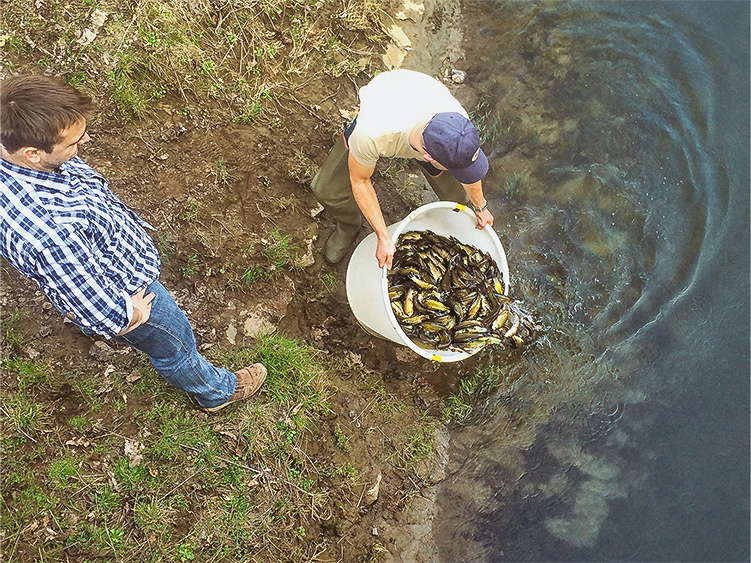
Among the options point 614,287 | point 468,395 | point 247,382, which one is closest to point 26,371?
point 247,382

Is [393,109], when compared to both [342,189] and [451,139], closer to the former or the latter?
[451,139]

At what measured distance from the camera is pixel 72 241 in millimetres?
2271

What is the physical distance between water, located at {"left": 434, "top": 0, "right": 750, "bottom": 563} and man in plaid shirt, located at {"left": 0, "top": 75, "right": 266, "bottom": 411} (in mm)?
3027

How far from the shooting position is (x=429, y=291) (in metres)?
3.75

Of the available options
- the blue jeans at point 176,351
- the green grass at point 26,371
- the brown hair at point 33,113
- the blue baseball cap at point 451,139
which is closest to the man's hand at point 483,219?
the blue baseball cap at point 451,139

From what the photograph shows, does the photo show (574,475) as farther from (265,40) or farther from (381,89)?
(265,40)

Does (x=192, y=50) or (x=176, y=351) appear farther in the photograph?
(x=192, y=50)

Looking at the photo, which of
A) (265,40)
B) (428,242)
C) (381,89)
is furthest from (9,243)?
(265,40)

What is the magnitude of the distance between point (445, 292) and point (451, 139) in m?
1.32

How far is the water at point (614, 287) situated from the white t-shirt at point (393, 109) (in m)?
1.84

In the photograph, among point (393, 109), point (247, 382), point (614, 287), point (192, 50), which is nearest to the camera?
point (393, 109)

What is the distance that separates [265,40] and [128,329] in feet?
9.20

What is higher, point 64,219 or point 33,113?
point 33,113

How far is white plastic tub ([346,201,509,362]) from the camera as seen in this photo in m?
3.36
